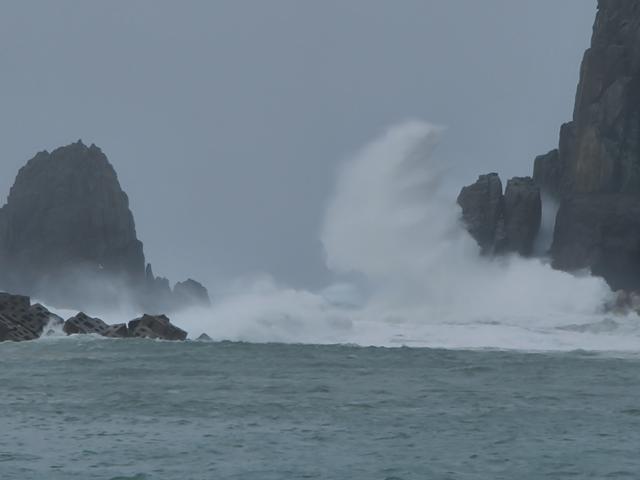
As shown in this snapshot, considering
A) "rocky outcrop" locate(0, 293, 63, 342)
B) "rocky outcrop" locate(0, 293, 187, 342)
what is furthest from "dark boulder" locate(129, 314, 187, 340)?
"rocky outcrop" locate(0, 293, 63, 342)

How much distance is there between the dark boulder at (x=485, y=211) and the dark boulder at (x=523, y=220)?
816 millimetres

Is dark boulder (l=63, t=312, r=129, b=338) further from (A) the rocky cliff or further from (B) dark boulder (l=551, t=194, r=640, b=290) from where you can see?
(A) the rocky cliff

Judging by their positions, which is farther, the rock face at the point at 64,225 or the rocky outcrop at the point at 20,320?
the rock face at the point at 64,225

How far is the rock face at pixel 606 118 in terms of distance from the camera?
404 ft

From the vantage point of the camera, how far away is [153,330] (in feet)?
293

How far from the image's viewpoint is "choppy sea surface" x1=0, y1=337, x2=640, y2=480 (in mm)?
34969

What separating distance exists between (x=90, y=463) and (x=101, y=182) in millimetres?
130198

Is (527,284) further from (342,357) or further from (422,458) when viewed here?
(422,458)

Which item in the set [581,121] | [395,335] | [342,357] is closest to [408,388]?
[342,357]

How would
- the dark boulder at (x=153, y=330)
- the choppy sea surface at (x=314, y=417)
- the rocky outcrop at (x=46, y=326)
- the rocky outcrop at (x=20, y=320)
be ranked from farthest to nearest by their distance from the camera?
1. the dark boulder at (x=153, y=330)
2. the rocky outcrop at (x=46, y=326)
3. the rocky outcrop at (x=20, y=320)
4. the choppy sea surface at (x=314, y=417)

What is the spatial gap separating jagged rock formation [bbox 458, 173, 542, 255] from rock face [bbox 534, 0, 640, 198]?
328 cm

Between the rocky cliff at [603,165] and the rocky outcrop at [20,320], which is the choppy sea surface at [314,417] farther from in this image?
the rocky cliff at [603,165]

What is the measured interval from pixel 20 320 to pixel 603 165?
55.8m

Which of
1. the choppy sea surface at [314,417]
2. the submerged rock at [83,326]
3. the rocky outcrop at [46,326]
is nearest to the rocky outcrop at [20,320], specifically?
the rocky outcrop at [46,326]
